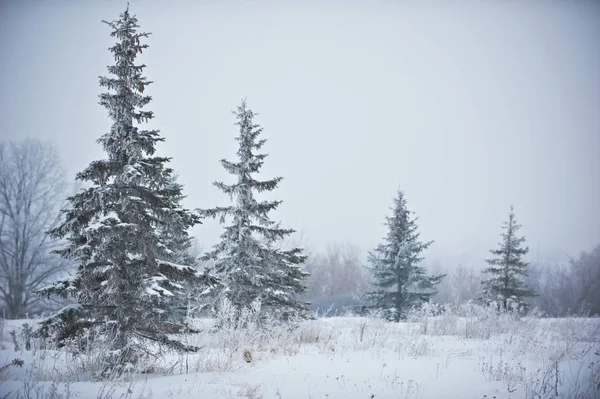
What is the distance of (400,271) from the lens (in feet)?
73.2

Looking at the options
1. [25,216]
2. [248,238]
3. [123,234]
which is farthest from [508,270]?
[25,216]

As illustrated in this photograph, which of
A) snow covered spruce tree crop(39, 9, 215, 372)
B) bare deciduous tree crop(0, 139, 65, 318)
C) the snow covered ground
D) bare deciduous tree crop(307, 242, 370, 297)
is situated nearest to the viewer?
the snow covered ground

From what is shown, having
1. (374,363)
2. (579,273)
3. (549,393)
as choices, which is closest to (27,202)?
(374,363)

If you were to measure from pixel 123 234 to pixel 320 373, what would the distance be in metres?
4.50

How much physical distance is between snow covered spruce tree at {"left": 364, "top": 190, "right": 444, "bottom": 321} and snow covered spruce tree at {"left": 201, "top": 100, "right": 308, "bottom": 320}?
11924 mm

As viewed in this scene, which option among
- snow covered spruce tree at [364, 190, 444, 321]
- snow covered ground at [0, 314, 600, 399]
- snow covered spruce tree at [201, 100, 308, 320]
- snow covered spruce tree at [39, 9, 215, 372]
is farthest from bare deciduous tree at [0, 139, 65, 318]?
snow covered spruce tree at [364, 190, 444, 321]

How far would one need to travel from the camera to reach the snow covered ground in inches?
176

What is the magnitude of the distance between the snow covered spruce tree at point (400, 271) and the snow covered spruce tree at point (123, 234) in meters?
18.5

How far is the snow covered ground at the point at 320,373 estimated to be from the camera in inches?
176

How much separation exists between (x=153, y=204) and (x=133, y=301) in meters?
1.80

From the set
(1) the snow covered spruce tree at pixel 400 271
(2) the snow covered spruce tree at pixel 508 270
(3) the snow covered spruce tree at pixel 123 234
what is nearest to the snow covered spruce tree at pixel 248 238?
(3) the snow covered spruce tree at pixel 123 234

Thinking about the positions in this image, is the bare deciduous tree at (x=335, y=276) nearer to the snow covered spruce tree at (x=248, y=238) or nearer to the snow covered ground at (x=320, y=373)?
the snow covered spruce tree at (x=248, y=238)

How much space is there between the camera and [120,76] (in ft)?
19.8

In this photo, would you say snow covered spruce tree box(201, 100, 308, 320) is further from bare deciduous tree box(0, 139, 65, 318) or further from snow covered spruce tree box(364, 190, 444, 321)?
bare deciduous tree box(0, 139, 65, 318)
